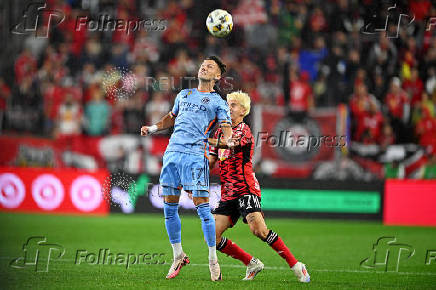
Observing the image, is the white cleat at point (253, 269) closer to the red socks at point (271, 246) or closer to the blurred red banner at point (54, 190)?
the red socks at point (271, 246)

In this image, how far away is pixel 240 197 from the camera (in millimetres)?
A: 8211

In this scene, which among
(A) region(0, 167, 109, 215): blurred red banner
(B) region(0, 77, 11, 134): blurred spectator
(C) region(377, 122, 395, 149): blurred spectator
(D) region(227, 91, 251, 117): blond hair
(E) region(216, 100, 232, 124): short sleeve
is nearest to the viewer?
(E) region(216, 100, 232, 124): short sleeve

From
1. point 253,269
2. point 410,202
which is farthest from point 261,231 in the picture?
point 410,202

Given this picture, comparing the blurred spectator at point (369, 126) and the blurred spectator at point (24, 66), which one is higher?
the blurred spectator at point (24, 66)

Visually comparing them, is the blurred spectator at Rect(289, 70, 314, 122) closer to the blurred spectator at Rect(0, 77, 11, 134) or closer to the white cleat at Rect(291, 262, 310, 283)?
the blurred spectator at Rect(0, 77, 11, 134)

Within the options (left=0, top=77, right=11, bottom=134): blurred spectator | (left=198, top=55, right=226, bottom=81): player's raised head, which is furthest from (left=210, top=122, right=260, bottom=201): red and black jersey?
(left=0, top=77, right=11, bottom=134): blurred spectator

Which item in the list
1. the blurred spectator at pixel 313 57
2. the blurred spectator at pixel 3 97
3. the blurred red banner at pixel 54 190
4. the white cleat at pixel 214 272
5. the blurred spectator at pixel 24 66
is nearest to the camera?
the white cleat at pixel 214 272

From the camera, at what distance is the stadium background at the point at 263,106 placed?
16.2 metres

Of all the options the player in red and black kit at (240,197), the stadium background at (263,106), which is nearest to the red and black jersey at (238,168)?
the player in red and black kit at (240,197)

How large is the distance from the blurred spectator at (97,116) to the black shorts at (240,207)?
9843 mm

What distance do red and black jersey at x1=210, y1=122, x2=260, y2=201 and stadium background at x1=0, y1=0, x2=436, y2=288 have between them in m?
5.92

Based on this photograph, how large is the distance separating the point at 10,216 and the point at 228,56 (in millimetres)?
7382

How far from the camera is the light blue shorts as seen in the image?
8.00 m

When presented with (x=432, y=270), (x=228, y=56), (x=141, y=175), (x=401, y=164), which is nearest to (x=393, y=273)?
(x=432, y=270)
